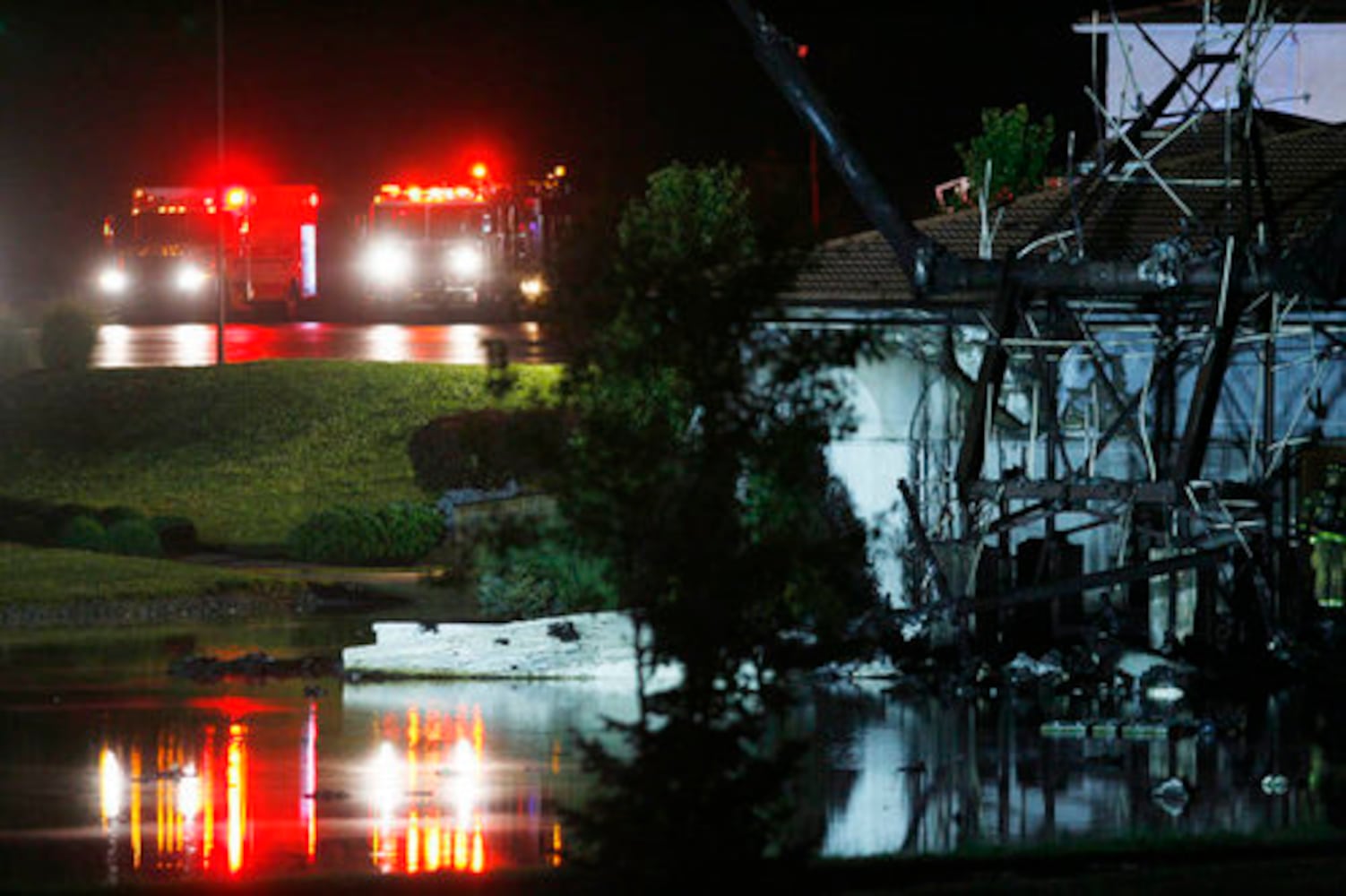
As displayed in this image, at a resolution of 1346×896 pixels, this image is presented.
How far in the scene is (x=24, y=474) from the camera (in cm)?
3978

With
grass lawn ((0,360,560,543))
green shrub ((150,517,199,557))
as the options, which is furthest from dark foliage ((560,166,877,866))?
grass lawn ((0,360,560,543))

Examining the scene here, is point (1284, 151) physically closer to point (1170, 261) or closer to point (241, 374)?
point (1170, 261)

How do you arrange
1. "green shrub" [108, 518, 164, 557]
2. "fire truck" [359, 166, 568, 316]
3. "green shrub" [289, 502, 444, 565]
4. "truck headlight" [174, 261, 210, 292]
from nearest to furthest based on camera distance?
"green shrub" [108, 518, 164, 557], "green shrub" [289, 502, 444, 565], "fire truck" [359, 166, 568, 316], "truck headlight" [174, 261, 210, 292]

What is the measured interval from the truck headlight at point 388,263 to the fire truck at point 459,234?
0.06ft

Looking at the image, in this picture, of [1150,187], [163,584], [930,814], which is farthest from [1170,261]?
[163,584]

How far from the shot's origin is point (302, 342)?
174 ft

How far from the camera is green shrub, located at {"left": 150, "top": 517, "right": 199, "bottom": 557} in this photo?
111ft

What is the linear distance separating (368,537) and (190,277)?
94.7ft

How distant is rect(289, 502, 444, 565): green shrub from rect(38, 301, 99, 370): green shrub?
629 inches

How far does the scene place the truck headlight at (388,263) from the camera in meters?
57.5

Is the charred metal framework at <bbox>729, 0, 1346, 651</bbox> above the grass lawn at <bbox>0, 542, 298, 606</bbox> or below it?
above

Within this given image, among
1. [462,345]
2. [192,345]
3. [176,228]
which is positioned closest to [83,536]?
[462,345]

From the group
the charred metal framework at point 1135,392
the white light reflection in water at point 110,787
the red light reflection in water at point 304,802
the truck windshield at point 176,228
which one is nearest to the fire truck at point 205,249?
the truck windshield at point 176,228

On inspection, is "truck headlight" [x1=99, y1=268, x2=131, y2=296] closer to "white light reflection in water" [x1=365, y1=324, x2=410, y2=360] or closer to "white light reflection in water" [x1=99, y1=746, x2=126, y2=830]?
"white light reflection in water" [x1=365, y1=324, x2=410, y2=360]
